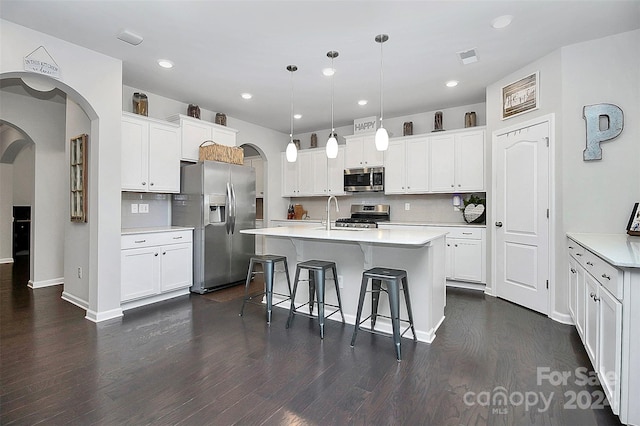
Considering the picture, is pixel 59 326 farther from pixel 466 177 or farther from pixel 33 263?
pixel 466 177

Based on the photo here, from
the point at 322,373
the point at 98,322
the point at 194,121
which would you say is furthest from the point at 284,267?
the point at 194,121

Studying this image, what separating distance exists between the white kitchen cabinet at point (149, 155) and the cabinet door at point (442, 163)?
3722mm

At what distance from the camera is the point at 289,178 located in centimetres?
654

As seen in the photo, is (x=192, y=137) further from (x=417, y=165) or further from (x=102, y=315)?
(x=417, y=165)

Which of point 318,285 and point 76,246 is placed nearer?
point 318,285

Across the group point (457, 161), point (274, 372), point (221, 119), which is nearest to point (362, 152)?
point (457, 161)

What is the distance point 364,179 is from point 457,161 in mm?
1499

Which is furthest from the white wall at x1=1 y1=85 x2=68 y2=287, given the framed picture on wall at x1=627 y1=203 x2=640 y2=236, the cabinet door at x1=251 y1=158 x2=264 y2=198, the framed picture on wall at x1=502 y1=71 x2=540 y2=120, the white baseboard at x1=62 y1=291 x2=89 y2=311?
the framed picture on wall at x1=627 y1=203 x2=640 y2=236

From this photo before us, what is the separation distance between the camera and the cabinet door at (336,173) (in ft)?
19.1

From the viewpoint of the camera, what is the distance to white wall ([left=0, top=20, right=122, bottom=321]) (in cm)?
314

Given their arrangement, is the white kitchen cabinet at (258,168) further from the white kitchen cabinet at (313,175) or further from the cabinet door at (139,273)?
the cabinet door at (139,273)

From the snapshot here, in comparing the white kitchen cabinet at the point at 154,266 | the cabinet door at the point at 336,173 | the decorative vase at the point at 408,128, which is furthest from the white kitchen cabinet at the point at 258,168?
the decorative vase at the point at 408,128

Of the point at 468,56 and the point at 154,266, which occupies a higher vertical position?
the point at 468,56

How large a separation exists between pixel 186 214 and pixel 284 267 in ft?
5.76
